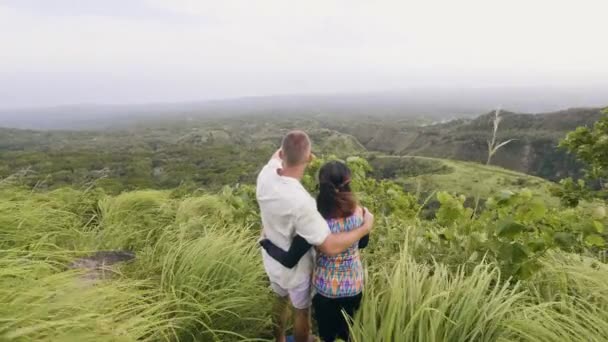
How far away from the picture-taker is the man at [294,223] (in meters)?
2.44

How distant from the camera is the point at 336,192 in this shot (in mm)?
2588

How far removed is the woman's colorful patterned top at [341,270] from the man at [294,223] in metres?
0.10

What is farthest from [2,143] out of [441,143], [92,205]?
[92,205]

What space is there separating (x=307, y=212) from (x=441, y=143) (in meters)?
124

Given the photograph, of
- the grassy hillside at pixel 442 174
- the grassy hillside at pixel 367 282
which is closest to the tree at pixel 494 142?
the grassy hillside at pixel 367 282

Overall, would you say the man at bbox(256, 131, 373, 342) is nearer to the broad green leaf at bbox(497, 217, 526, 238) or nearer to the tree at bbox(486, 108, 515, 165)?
the broad green leaf at bbox(497, 217, 526, 238)

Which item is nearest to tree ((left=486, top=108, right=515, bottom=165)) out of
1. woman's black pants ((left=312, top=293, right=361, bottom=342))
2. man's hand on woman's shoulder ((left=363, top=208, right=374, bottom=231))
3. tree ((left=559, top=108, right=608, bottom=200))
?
man's hand on woman's shoulder ((left=363, top=208, right=374, bottom=231))

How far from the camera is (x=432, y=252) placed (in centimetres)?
355

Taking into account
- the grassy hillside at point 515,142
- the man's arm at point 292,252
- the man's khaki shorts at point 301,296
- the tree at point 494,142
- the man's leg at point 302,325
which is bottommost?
the grassy hillside at point 515,142

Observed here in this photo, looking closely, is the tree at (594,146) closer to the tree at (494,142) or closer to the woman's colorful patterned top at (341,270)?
the tree at (494,142)

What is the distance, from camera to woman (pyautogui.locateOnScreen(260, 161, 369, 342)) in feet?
8.49

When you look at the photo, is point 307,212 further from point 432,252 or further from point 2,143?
point 2,143

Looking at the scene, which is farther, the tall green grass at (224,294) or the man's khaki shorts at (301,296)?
the man's khaki shorts at (301,296)

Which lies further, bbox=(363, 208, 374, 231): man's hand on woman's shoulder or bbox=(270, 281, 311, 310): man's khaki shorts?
bbox=(270, 281, 311, 310): man's khaki shorts
